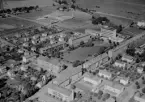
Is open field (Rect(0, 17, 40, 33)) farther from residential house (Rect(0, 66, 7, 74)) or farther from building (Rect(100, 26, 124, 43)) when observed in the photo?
residential house (Rect(0, 66, 7, 74))

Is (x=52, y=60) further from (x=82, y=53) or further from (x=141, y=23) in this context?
(x=141, y=23)

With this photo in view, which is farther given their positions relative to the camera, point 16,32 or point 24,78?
point 16,32

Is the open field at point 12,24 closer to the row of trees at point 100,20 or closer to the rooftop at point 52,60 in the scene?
the row of trees at point 100,20

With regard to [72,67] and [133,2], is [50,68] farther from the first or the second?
[133,2]

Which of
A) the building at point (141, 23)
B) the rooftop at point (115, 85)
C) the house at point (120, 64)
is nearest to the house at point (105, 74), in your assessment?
the rooftop at point (115, 85)

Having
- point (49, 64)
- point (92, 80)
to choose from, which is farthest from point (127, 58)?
point (49, 64)

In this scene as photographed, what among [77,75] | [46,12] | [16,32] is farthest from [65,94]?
[46,12]
